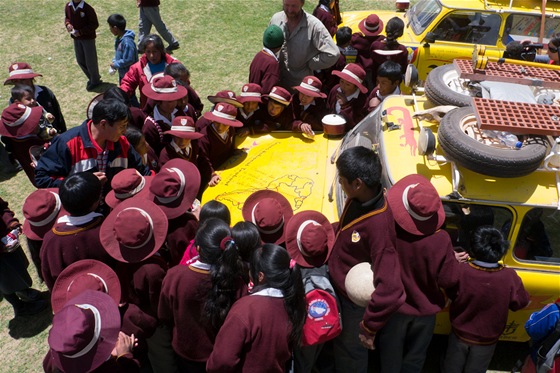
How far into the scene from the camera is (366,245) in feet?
11.3

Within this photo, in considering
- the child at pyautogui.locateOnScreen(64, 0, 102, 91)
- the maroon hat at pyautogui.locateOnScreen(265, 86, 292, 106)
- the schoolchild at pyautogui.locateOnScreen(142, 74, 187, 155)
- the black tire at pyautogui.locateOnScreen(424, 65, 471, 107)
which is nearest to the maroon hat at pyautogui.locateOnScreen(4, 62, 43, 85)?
the schoolchild at pyautogui.locateOnScreen(142, 74, 187, 155)

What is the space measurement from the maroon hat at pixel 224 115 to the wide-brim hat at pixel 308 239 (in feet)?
5.65

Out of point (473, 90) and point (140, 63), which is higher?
point (473, 90)

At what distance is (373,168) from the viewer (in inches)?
132

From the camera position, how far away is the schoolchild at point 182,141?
4.82m

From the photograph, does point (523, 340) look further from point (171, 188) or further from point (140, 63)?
point (140, 63)

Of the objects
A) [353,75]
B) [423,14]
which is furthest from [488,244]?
[423,14]

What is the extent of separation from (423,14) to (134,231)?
7259 mm

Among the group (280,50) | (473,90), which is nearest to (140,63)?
(280,50)

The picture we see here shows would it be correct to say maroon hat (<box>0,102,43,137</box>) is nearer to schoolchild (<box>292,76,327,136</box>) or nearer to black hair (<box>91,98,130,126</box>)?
black hair (<box>91,98,130,126</box>)

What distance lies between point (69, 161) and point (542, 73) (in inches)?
192

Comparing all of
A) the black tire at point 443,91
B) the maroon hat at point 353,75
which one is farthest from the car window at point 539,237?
the maroon hat at point 353,75

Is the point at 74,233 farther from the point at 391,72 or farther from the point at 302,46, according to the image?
the point at 302,46

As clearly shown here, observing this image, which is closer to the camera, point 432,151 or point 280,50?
point 432,151
